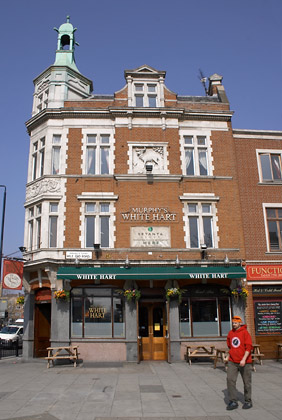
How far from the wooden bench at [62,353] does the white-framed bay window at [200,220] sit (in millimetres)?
7250

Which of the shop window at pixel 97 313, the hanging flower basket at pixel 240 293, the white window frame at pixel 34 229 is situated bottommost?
the shop window at pixel 97 313

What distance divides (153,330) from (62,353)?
14.0ft

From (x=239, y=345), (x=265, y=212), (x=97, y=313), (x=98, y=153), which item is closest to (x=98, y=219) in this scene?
(x=98, y=153)

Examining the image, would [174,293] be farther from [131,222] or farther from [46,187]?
[46,187]

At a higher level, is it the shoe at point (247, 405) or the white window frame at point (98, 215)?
the white window frame at point (98, 215)

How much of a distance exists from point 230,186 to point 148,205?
448 cm

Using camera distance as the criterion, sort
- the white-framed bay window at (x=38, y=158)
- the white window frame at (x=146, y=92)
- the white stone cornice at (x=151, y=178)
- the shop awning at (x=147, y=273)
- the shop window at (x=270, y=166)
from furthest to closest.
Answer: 1. the white window frame at (x=146, y=92)
2. the shop window at (x=270, y=166)
3. the white-framed bay window at (x=38, y=158)
4. the white stone cornice at (x=151, y=178)
5. the shop awning at (x=147, y=273)

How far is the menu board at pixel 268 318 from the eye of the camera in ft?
56.9

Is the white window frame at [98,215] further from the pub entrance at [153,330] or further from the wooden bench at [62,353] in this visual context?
the wooden bench at [62,353]

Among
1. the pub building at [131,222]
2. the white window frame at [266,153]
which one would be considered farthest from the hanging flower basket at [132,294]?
the white window frame at [266,153]

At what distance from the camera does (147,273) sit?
53.9 feet

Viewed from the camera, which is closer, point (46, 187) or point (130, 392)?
point (130, 392)

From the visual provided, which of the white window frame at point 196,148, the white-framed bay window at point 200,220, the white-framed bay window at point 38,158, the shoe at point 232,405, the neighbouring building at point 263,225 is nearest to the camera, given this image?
the shoe at point 232,405

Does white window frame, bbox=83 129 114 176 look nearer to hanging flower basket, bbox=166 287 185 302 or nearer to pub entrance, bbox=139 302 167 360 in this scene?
hanging flower basket, bbox=166 287 185 302
